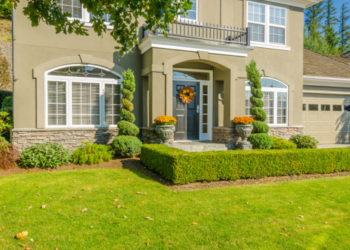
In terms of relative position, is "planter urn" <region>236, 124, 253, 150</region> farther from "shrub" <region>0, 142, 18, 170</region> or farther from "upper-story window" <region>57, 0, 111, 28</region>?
"shrub" <region>0, 142, 18, 170</region>

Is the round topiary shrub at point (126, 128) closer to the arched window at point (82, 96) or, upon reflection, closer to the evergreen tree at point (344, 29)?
the arched window at point (82, 96)

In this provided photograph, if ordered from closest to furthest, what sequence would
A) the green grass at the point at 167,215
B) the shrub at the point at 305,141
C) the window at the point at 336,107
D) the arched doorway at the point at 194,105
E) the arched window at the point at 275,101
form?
the green grass at the point at 167,215
the shrub at the point at 305,141
the arched doorway at the point at 194,105
the arched window at the point at 275,101
the window at the point at 336,107

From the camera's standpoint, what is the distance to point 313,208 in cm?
470

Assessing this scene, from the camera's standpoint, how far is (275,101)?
11859 mm

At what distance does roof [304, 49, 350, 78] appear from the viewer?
13.2 m

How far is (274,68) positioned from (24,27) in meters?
9.61

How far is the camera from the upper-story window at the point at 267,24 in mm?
11344

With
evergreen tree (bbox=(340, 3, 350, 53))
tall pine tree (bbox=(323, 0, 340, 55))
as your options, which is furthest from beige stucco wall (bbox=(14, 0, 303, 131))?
evergreen tree (bbox=(340, 3, 350, 53))

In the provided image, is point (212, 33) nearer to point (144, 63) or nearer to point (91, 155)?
point (144, 63)

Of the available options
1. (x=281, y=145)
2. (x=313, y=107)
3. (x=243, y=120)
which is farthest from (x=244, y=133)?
(x=313, y=107)

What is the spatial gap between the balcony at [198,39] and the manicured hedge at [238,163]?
12.0 feet

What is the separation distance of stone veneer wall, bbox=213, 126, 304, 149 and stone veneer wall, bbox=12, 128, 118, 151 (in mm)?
3919

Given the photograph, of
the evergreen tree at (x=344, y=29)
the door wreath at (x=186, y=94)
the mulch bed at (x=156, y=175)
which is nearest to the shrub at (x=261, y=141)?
the mulch bed at (x=156, y=175)

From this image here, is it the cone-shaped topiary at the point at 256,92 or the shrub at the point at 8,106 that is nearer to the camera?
the shrub at the point at 8,106
